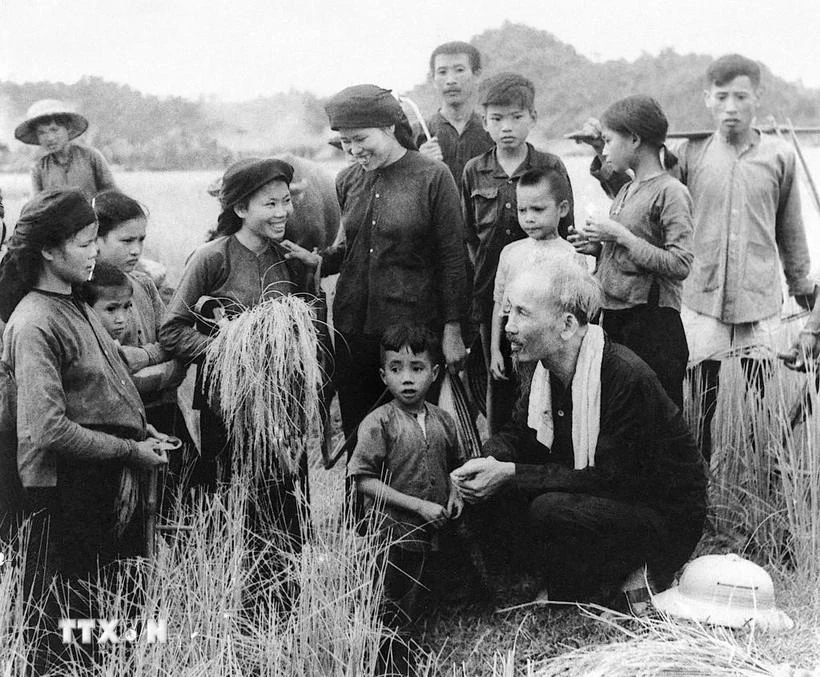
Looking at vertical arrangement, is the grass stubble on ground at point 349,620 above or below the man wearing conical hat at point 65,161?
below

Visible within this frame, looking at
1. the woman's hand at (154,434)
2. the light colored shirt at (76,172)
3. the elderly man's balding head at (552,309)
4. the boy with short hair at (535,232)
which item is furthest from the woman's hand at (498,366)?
the light colored shirt at (76,172)

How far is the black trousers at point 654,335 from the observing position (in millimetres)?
4758

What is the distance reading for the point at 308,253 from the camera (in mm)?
4461

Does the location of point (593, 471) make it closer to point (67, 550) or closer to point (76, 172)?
point (67, 550)

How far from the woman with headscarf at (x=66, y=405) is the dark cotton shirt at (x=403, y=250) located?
1215mm

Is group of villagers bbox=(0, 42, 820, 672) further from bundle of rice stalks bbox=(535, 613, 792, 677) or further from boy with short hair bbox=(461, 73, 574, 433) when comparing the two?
bundle of rice stalks bbox=(535, 613, 792, 677)

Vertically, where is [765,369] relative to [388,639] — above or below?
above

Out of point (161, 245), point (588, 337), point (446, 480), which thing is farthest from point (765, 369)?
point (161, 245)

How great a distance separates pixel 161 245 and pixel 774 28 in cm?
370

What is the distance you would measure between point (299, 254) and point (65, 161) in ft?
5.34

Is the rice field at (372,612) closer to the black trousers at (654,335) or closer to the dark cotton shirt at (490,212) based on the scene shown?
the black trousers at (654,335)

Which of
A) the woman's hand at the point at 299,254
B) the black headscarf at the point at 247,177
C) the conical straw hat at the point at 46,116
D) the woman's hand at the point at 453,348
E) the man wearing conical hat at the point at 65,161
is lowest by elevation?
the woman's hand at the point at 453,348

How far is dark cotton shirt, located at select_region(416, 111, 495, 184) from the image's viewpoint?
5250mm

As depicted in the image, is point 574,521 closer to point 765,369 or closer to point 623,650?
point 623,650
